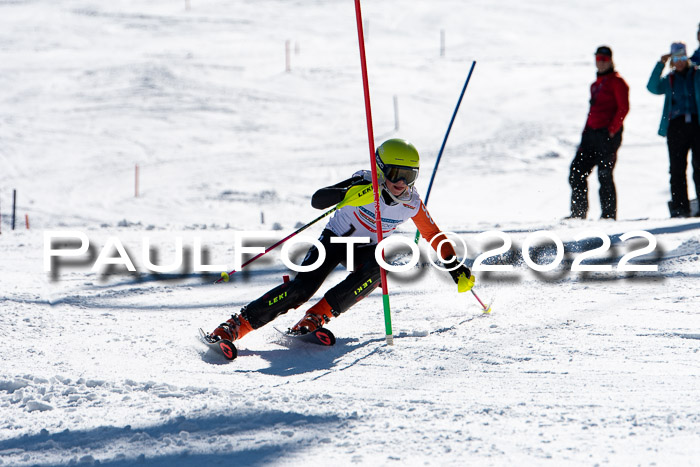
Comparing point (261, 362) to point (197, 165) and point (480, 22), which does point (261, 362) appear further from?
point (480, 22)

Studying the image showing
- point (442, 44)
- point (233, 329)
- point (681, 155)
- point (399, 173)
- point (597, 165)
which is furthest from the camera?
point (442, 44)

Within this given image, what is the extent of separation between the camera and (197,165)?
15.0 metres

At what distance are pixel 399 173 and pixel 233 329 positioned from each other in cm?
135

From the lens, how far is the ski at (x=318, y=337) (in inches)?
173

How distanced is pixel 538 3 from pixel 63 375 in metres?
31.8

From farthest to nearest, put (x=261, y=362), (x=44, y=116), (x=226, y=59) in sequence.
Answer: (x=226, y=59), (x=44, y=116), (x=261, y=362)

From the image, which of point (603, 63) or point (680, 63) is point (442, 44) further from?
point (680, 63)

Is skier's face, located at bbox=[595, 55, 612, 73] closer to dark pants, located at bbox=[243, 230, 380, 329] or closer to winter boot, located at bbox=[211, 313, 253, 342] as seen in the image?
dark pants, located at bbox=[243, 230, 380, 329]

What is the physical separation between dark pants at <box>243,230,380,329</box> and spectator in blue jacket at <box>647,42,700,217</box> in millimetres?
4618

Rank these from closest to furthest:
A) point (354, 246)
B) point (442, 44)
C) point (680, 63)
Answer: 1. point (354, 246)
2. point (680, 63)
3. point (442, 44)

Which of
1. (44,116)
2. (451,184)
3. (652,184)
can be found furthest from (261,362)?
(44,116)

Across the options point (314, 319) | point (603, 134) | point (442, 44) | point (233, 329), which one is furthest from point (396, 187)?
point (442, 44)

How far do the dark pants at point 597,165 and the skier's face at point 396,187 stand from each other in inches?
175

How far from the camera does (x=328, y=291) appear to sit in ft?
14.8
